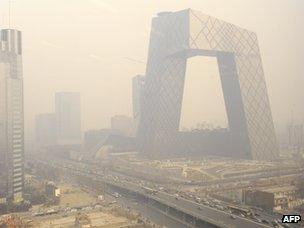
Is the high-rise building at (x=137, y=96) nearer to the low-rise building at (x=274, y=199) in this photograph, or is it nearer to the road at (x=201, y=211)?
the road at (x=201, y=211)

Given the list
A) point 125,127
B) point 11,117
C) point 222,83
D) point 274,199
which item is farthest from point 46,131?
point 274,199

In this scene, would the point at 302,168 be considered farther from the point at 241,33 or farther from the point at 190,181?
the point at 241,33

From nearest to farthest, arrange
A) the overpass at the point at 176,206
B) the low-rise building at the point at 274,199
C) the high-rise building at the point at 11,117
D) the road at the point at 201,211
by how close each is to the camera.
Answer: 1. the road at the point at 201,211
2. the overpass at the point at 176,206
3. the low-rise building at the point at 274,199
4. the high-rise building at the point at 11,117

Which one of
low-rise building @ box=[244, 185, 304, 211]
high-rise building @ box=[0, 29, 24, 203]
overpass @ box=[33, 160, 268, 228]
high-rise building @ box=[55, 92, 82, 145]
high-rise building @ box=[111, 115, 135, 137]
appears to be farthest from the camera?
high-rise building @ box=[111, 115, 135, 137]

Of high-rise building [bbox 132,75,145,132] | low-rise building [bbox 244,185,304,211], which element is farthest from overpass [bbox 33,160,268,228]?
high-rise building [bbox 132,75,145,132]

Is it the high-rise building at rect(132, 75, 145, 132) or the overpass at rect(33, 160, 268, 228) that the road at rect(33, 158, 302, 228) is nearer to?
the overpass at rect(33, 160, 268, 228)

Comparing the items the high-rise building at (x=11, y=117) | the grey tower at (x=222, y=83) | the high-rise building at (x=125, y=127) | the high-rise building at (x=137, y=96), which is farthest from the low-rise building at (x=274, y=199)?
the high-rise building at (x=125, y=127)

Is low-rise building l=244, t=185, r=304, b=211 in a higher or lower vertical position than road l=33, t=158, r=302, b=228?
higher
